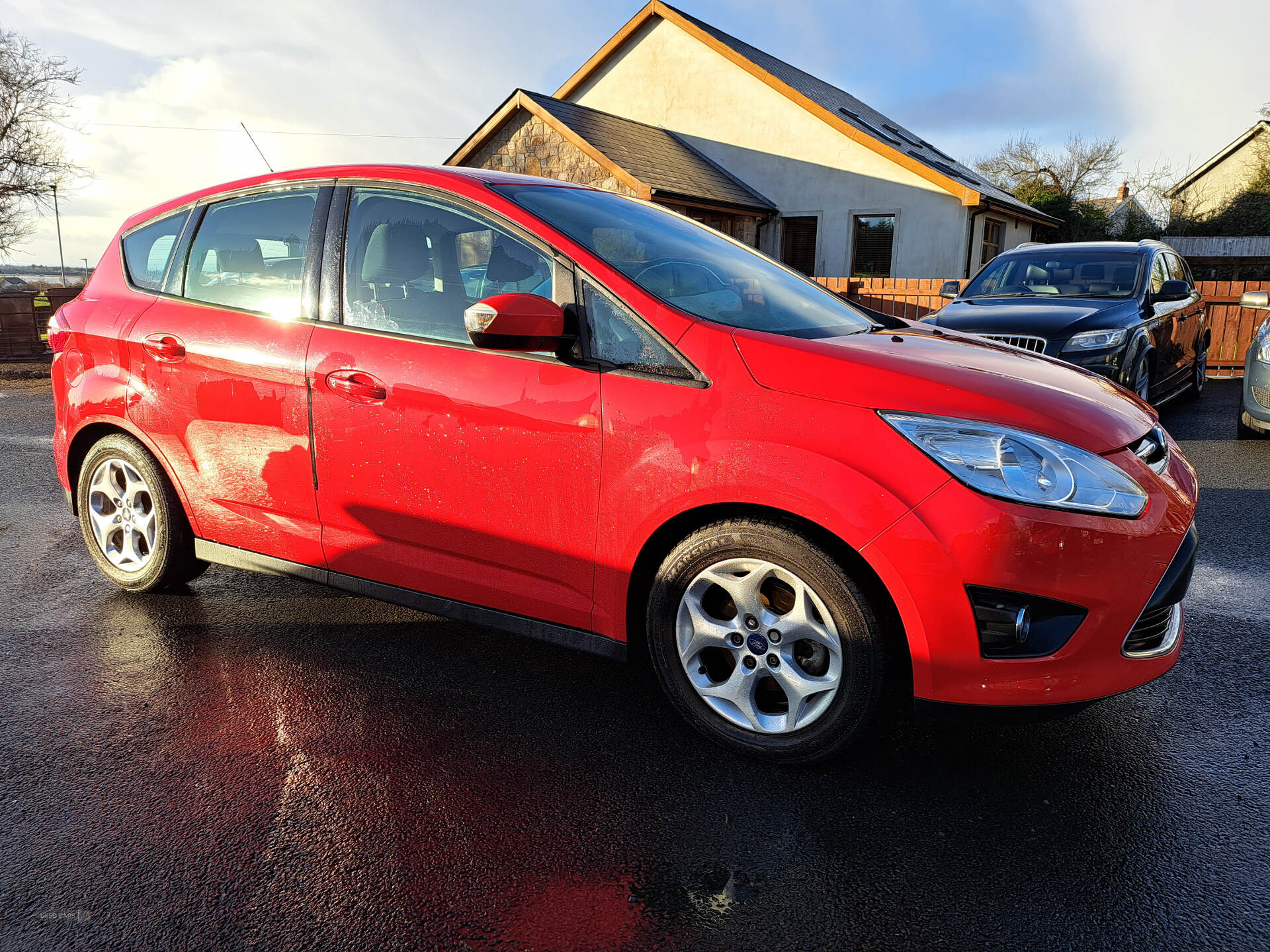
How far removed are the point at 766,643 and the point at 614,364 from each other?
0.95 metres

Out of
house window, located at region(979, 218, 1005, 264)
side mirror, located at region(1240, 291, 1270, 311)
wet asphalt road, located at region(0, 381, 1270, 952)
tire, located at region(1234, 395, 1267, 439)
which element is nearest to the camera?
wet asphalt road, located at region(0, 381, 1270, 952)

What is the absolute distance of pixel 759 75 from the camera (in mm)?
22188

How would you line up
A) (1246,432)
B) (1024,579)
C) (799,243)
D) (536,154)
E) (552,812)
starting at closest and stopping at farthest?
(1024,579) < (552,812) < (1246,432) < (536,154) < (799,243)

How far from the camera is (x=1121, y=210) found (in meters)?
41.9

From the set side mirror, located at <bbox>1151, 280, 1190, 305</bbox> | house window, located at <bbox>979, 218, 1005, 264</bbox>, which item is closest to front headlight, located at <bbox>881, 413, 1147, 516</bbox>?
side mirror, located at <bbox>1151, 280, 1190, 305</bbox>

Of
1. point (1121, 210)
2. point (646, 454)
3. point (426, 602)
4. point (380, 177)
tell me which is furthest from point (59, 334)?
point (1121, 210)

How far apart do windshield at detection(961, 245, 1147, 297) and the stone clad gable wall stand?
1121 centimetres

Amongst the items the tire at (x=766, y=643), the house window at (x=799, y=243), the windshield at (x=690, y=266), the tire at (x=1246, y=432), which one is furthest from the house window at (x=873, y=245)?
the tire at (x=766, y=643)

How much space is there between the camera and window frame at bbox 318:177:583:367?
2834mm

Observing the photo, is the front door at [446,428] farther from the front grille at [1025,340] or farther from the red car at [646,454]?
the front grille at [1025,340]

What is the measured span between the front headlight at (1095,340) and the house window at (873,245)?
15075 millimetres

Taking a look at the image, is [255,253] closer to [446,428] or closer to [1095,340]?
[446,428]

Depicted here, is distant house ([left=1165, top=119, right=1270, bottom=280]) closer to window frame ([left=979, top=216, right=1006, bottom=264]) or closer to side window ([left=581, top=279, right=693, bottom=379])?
window frame ([left=979, top=216, right=1006, bottom=264])

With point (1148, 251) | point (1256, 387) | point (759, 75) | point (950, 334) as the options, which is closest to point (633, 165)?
point (759, 75)
